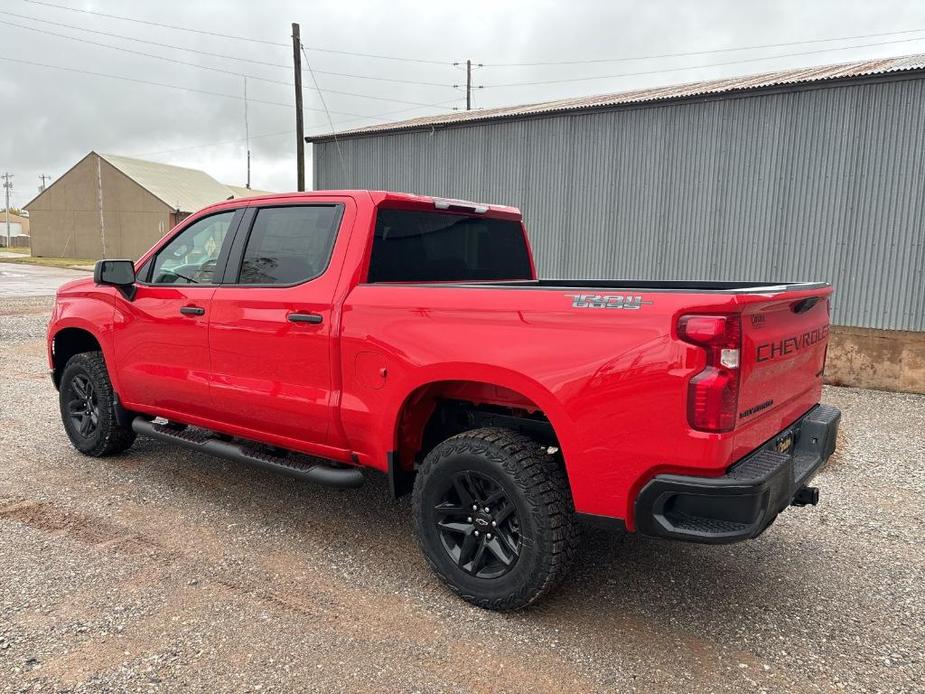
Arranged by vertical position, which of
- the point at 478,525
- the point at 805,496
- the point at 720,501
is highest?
the point at 720,501

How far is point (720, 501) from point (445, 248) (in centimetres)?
224

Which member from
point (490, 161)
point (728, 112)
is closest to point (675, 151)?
point (728, 112)

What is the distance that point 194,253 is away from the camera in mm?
4488

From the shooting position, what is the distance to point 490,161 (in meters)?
12.7

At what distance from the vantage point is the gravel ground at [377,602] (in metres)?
2.70

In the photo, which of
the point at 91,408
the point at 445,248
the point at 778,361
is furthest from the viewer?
the point at 91,408

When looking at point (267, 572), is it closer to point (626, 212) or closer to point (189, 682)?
point (189, 682)

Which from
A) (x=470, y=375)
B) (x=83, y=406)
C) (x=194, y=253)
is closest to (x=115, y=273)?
(x=194, y=253)

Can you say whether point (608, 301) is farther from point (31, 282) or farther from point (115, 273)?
point (31, 282)

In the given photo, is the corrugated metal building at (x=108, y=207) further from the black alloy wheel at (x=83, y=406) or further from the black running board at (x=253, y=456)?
the black running board at (x=253, y=456)

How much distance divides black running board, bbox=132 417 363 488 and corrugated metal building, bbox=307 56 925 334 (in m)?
8.28

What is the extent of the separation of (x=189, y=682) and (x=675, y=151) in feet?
33.2

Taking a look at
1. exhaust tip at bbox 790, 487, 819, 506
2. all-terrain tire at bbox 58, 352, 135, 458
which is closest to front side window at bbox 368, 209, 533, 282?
exhaust tip at bbox 790, 487, 819, 506

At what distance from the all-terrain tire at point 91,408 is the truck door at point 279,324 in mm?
1398
